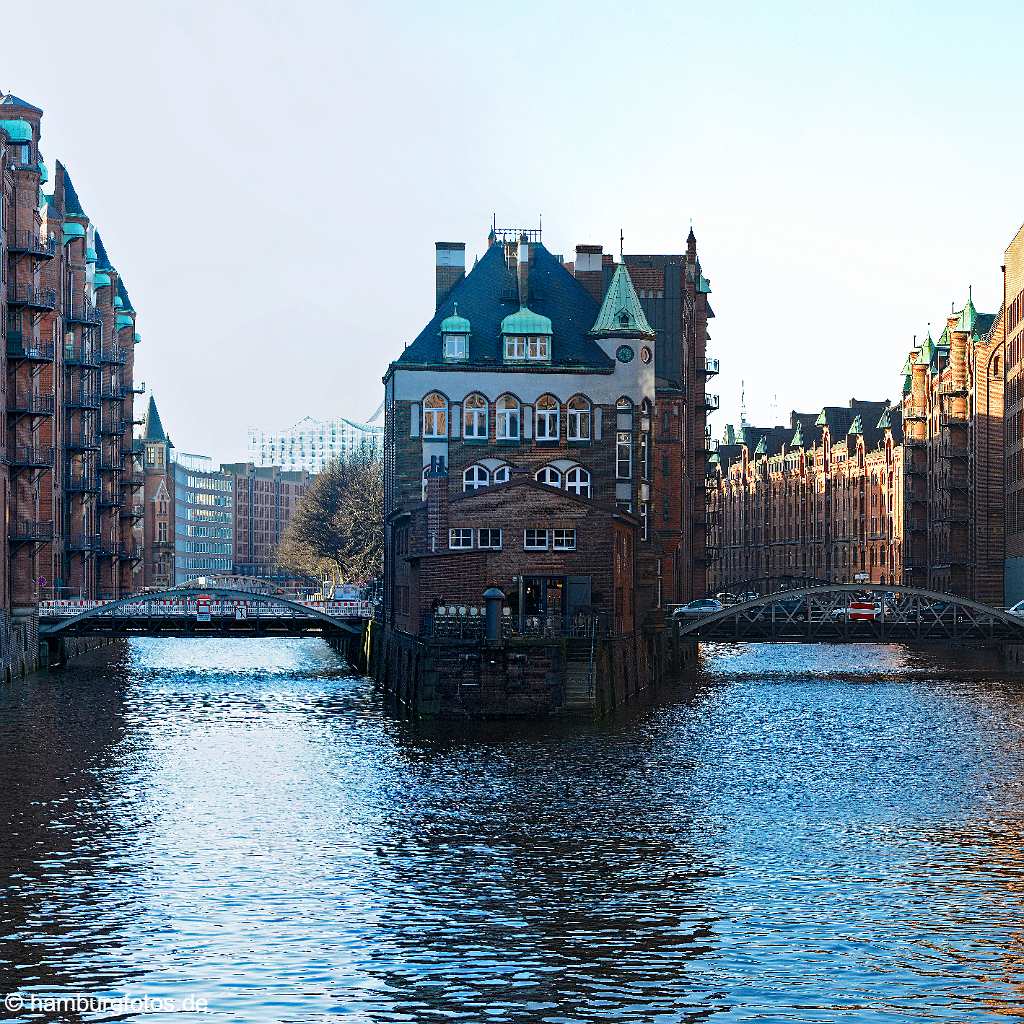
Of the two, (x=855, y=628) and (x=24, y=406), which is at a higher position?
(x=24, y=406)

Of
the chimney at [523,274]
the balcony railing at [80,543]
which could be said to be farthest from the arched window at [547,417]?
the balcony railing at [80,543]

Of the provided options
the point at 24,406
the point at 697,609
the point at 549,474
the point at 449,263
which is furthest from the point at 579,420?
the point at 697,609

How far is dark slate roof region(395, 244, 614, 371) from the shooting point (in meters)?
100

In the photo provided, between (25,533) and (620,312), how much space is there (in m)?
34.9

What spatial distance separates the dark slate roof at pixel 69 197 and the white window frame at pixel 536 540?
75.8 m

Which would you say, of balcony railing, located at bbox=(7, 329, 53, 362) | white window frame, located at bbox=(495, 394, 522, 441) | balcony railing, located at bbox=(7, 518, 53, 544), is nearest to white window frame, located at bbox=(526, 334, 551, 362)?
white window frame, located at bbox=(495, 394, 522, 441)

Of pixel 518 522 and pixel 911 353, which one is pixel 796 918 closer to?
pixel 518 522

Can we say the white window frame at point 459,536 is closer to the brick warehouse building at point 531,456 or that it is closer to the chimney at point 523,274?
the brick warehouse building at point 531,456

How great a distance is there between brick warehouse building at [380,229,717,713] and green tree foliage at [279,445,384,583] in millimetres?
66911

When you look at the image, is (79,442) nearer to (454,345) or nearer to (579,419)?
(454,345)

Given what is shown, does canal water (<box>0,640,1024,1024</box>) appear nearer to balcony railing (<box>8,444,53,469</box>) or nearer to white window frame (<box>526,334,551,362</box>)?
white window frame (<box>526,334,551,362</box>)

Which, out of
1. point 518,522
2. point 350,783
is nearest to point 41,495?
point 518,522

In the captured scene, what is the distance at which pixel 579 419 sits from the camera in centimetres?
9950

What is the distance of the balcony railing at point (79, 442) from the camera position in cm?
13750
